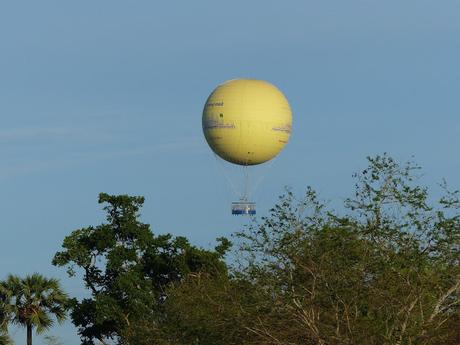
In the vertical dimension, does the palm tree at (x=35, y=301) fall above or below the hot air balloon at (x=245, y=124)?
below

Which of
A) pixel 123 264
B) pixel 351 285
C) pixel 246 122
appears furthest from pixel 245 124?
pixel 351 285

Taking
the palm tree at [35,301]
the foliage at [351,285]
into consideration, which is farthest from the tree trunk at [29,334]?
the foliage at [351,285]

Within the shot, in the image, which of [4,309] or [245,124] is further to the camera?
[245,124]

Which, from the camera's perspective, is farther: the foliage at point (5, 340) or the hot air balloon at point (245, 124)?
the hot air balloon at point (245, 124)

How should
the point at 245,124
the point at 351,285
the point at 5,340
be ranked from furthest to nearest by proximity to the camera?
1. the point at 245,124
2. the point at 5,340
3. the point at 351,285

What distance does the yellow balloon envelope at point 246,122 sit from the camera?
8116 cm

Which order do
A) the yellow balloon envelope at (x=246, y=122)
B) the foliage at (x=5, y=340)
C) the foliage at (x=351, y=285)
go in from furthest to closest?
the yellow balloon envelope at (x=246, y=122) → the foliage at (x=5, y=340) → the foliage at (x=351, y=285)

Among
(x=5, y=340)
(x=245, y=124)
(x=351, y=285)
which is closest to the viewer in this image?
(x=351, y=285)

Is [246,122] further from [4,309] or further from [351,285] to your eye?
[351,285]

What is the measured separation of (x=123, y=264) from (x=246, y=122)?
50.9 feet

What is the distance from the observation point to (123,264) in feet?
230

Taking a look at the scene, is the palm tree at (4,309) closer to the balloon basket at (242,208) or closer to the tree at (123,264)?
the tree at (123,264)

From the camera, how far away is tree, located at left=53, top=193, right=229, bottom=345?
6669 centimetres

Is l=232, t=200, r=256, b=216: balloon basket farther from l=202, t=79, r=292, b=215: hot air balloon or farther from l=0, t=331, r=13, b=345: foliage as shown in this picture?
l=0, t=331, r=13, b=345: foliage
